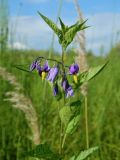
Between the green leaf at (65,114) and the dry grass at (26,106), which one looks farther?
the dry grass at (26,106)

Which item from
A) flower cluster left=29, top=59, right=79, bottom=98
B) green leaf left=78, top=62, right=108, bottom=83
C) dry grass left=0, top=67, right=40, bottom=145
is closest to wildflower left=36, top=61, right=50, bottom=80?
flower cluster left=29, top=59, right=79, bottom=98

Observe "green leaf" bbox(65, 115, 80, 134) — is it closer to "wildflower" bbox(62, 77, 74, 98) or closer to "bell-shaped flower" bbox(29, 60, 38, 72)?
"wildflower" bbox(62, 77, 74, 98)

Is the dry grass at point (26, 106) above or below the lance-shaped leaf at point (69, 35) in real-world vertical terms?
below

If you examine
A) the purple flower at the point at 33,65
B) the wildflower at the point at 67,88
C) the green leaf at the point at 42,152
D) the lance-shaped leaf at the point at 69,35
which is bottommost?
the green leaf at the point at 42,152

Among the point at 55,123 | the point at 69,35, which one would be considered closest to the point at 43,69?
the point at 69,35

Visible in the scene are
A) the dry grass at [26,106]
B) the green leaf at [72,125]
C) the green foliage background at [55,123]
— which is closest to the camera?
the green leaf at [72,125]

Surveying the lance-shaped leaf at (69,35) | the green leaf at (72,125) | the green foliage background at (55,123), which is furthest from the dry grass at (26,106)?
the green foliage background at (55,123)

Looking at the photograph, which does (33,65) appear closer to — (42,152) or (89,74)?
(89,74)

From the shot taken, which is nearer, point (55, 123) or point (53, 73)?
point (53, 73)

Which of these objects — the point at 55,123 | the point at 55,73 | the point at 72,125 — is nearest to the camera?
the point at 55,73

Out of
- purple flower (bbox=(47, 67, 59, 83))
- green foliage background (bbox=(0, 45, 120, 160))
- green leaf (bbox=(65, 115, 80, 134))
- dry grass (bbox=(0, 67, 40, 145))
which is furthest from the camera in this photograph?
green foliage background (bbox=(0, 45, 120, 160))

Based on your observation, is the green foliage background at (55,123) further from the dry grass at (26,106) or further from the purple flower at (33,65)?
the purple flower at (33,65)

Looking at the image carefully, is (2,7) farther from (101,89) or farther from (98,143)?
(98,143)

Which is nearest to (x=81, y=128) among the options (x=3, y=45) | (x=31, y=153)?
(x=3, y=45)
